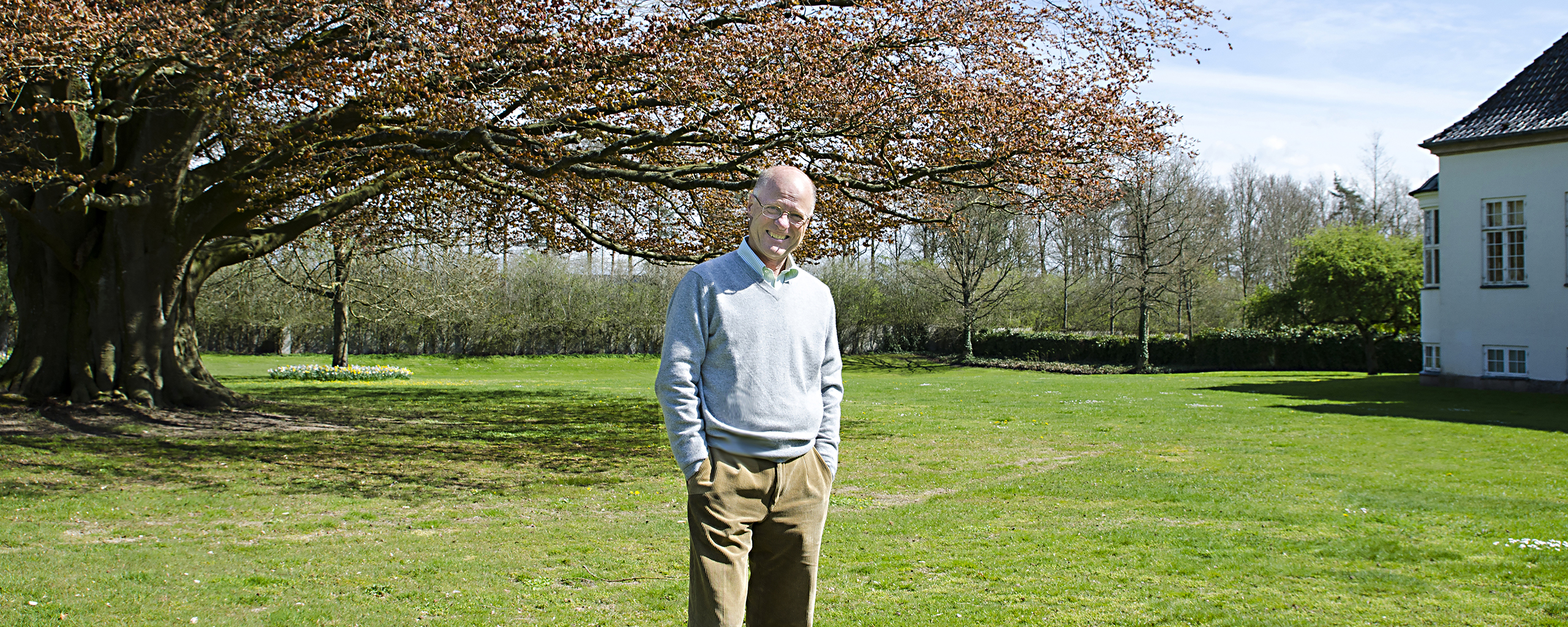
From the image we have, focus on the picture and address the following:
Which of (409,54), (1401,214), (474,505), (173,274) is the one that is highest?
(1401,214)

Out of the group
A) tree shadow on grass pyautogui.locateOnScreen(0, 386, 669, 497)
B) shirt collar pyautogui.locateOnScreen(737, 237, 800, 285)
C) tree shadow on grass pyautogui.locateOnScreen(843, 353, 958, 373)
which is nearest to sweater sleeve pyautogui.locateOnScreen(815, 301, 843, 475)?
shirt collar pyautogui.locateOnScreen(737, 237, 800, 285)

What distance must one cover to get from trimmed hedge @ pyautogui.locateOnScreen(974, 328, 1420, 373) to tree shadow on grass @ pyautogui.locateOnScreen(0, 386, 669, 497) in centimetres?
2750

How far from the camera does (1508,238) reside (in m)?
21.7

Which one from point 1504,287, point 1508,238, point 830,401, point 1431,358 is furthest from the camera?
point 1431,358

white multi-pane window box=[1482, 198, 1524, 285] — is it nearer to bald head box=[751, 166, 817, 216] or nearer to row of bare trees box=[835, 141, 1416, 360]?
row of bare trees box=[835, 141, 1416, 360]

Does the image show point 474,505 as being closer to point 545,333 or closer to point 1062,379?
point 1062,379

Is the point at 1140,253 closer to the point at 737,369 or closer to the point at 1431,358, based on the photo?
the point at 1431,358

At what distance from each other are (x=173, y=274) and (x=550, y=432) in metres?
6.37

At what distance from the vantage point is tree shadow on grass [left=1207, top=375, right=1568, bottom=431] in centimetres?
1638

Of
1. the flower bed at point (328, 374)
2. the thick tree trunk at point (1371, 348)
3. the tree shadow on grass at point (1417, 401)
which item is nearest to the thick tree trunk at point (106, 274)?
the flower bed at point (328, 374)

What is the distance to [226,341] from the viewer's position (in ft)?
143

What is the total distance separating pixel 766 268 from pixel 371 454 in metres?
9.93

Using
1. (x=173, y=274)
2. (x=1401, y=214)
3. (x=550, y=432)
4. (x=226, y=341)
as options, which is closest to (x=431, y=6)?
(x=550, y=432)

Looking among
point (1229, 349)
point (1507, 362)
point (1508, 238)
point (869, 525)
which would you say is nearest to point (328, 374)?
point (869, 525)
